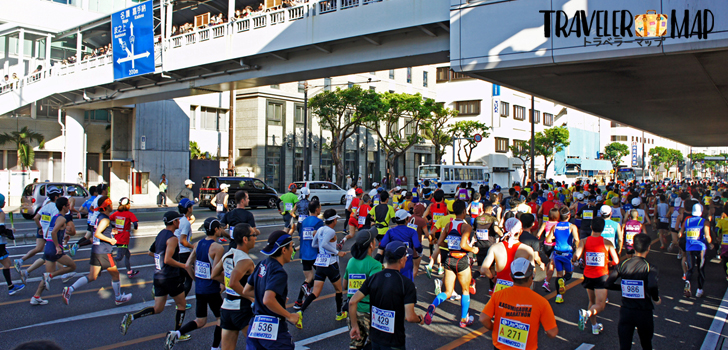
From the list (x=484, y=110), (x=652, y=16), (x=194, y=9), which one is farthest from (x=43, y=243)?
(x=484, y=110)

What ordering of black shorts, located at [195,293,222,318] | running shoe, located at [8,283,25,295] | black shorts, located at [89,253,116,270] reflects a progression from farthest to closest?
running shoe, located at [8,283,25,295], black shorts, located at [89,253,116,270], black shorts, located at [195,293,222,318]

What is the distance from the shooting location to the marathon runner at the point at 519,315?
12.6 ft

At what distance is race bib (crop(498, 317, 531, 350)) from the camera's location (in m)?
3.85

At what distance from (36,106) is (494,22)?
2764 cm

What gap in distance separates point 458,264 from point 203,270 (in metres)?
3.54

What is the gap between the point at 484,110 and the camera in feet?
186

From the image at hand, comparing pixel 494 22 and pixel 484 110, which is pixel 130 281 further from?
pixel 484 110

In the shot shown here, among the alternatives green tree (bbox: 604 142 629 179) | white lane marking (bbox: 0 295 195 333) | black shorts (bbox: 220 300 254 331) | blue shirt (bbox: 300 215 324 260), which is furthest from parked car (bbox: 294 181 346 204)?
green tree (bbox: 604 142 629 179)

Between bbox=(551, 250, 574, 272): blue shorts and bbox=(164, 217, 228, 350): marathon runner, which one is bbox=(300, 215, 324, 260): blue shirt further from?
bbox=(551, 250, 574, 272): blue shorts

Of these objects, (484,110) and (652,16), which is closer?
(652,16)

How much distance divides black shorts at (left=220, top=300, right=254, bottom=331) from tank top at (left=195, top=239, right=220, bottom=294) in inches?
33.7

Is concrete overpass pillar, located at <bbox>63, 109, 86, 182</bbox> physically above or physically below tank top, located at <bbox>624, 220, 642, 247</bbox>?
above

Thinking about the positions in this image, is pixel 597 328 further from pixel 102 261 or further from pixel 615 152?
pixel 615 152

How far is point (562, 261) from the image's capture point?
8.09 m
